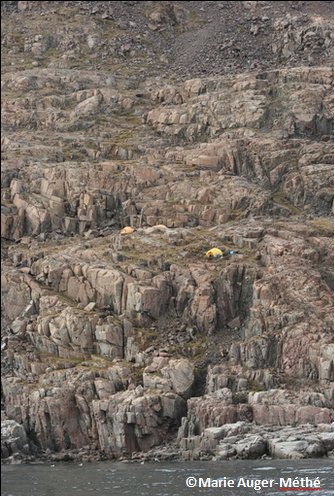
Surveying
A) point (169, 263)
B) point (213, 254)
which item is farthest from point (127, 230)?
point (213, 254)

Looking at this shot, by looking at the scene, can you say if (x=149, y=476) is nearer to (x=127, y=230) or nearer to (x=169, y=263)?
(x=169, y=263)

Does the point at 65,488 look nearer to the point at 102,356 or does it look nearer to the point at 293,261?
the point at 102,356

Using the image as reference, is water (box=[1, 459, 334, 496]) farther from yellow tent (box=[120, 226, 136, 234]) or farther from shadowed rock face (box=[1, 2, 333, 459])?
yellow tent (box=[120, 226, 136, 234])

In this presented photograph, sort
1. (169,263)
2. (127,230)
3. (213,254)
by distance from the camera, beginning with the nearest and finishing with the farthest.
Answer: (169,263) < (213,254) < (127,230)

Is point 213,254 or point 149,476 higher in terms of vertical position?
point 213,254

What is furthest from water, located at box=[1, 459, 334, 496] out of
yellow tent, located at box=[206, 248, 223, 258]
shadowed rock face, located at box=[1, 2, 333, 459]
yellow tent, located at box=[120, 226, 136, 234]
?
yellow tent, located at box=[120, 226, 136, 234]

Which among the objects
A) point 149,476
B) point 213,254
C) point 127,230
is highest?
point 127,230

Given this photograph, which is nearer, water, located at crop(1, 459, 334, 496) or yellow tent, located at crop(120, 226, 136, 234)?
water, located at crop(1, 459, 334, 496)

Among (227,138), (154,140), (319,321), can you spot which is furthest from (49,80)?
(319,321)
